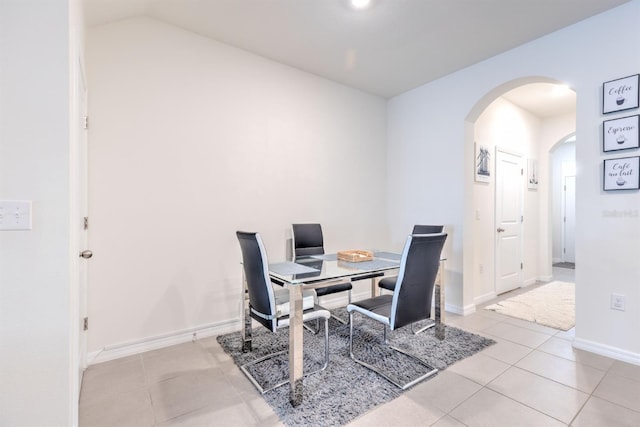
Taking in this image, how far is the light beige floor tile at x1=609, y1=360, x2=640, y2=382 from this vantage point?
2.03m

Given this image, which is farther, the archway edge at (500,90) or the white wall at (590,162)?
the archway edge at (500,90)

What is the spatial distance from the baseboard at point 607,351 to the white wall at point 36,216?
11.4ft

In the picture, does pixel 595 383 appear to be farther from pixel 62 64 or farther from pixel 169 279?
pixel 62 64

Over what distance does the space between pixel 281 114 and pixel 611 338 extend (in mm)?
3516

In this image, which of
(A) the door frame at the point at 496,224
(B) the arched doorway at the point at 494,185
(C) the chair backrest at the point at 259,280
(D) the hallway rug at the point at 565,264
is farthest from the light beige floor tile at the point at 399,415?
(D) the hallway rug at the point at 565,264

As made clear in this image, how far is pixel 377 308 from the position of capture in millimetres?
2141

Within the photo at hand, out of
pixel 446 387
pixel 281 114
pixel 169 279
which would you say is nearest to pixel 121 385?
pixel 169 279

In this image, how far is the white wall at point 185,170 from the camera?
227cm

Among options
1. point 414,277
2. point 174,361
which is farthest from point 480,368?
point 174,361

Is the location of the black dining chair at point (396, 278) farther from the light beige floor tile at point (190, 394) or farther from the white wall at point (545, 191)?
the white wall at point (545, 191)

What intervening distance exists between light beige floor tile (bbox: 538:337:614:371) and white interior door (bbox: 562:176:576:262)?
5.29m

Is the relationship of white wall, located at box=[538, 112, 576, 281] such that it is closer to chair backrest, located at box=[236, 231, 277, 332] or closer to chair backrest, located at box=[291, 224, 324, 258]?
chair backrest, located at box=[291, 224, 324, 258]

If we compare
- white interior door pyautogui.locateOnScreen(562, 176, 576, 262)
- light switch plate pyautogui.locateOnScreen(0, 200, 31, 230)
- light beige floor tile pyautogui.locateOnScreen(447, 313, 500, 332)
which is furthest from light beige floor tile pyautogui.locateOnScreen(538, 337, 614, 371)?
white interior door pyautogui.locateOnScreen(562, 176, 576, 262)

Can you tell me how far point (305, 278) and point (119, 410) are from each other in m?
1.30
